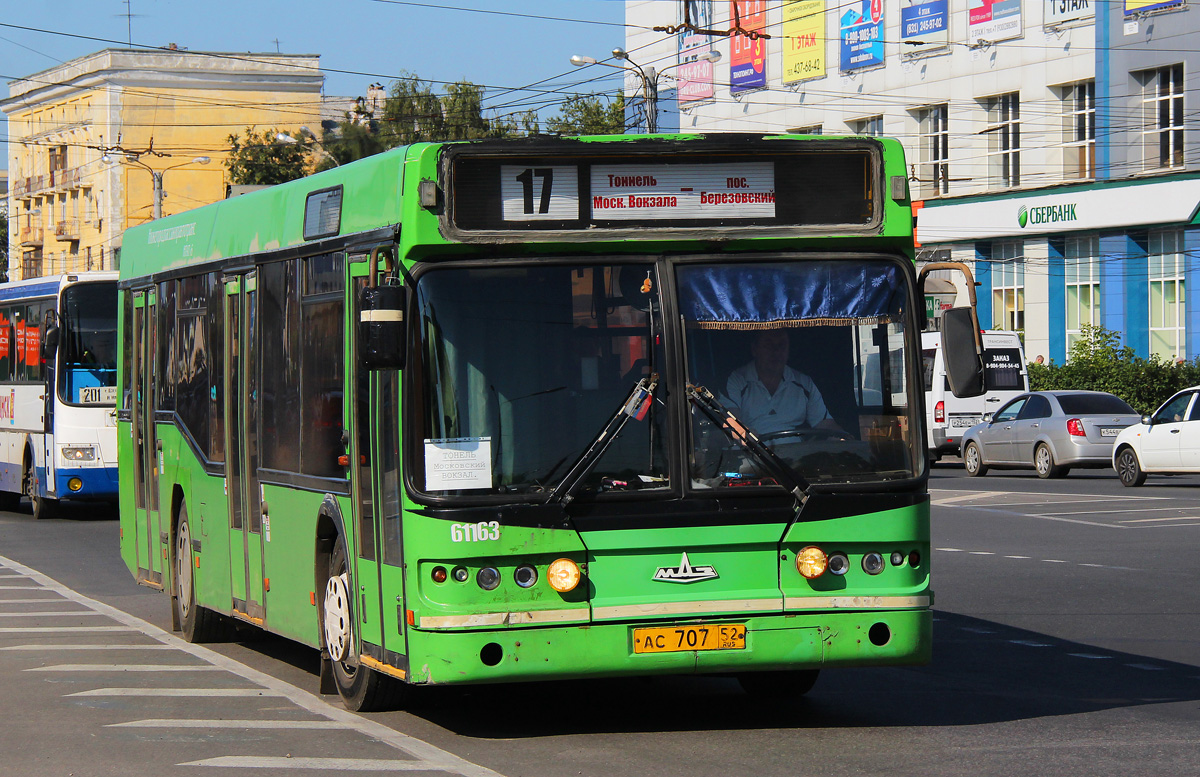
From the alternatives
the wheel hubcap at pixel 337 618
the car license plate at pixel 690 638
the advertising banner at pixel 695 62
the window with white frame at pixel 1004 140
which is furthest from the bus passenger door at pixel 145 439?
the advertising banner at pixel 695 62

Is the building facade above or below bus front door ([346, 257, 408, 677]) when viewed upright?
above

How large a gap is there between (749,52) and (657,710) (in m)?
51.8

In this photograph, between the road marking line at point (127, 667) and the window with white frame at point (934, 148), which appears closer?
the road marking line at point (127, 667)

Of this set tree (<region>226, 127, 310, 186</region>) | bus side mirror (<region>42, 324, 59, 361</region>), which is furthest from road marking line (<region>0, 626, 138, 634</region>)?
tree (<region>226, 127, 310, 186</region>)

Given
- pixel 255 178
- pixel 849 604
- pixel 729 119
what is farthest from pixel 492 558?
pixel 255 178

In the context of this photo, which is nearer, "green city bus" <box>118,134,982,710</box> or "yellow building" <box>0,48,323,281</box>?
"green city bus" <box>118,134,982,710</box>

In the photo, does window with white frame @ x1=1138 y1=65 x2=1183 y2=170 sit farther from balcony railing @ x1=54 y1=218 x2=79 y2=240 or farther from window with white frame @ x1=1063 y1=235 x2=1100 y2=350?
balcony railing @ x1=54 y1=218 x2=79 y2=240

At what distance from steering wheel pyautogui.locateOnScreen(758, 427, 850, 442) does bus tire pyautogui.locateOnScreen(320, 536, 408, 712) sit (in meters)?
2.20

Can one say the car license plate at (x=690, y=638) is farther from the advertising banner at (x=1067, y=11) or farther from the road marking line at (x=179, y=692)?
the advertising banner at (x=1067, y=11)

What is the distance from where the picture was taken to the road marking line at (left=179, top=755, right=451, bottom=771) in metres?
7.48

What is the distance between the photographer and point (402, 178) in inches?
318

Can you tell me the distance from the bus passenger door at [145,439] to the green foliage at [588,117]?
57.7 m

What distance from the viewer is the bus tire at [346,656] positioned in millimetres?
8883

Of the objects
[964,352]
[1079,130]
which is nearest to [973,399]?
[1079,130]
